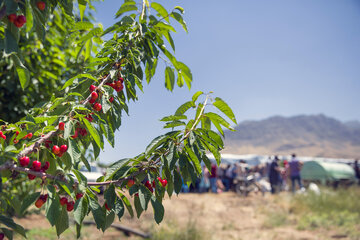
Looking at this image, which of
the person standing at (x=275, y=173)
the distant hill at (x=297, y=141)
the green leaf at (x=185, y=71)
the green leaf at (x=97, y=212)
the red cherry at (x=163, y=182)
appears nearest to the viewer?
the green leaf at (x=97, y=212)

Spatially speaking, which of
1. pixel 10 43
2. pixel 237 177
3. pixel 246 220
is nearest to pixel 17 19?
pixel 10 43

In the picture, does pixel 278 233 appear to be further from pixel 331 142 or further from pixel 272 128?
pixel 272 128

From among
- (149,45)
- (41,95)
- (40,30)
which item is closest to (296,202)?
(41,95)

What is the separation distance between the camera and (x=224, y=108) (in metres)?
1.86

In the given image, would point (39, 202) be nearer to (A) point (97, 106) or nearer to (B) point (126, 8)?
(A) point (97, 106)

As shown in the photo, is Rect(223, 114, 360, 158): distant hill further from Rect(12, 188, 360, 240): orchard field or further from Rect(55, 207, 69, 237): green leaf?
Rect(55, 207, 69, 237): green leaf

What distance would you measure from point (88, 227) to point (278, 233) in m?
5.09

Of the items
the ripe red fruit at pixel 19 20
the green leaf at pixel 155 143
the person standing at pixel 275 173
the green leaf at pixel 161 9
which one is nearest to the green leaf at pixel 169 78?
the green leaf at pixel 161 9

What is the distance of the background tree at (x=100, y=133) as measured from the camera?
149cm

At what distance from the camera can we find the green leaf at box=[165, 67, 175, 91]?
8.17 feet

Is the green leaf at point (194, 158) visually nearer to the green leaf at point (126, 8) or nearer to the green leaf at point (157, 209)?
the green leaf at point (157, 209)

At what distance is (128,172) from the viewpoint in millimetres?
1793

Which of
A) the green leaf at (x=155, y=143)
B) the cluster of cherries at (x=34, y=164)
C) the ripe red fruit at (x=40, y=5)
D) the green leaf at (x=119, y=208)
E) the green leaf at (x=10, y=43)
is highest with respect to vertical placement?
the ripe red fruit at (x=40, y=5)

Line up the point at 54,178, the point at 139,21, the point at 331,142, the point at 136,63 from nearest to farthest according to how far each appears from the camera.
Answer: the point at 54,178 → the point at 136,63 → the point at 139,21 → the point at 331,142
